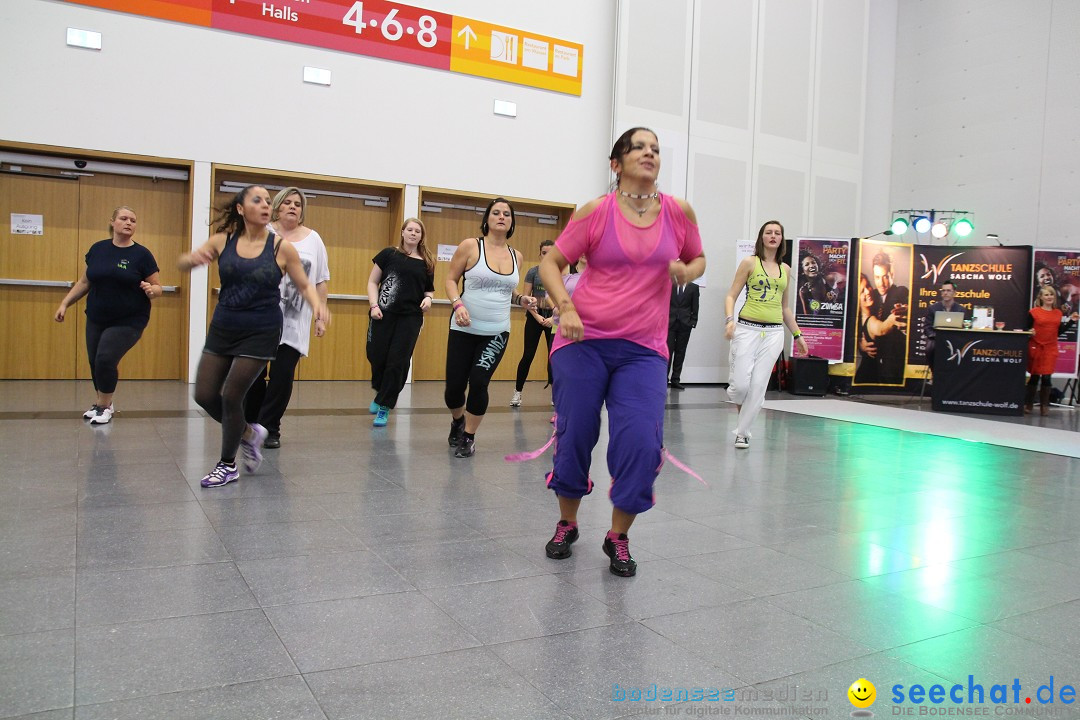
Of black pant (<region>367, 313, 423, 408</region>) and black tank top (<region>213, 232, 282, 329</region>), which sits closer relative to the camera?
black tank top (<region>213, 232, 282, 329</region>)

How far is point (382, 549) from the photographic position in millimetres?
3352

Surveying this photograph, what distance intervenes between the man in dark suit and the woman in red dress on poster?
4618mm

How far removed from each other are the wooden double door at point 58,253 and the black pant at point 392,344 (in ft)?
14.6

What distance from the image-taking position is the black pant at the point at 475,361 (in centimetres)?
554

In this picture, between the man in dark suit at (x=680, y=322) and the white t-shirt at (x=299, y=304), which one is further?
the man in dark suit at (x=680, y=322)

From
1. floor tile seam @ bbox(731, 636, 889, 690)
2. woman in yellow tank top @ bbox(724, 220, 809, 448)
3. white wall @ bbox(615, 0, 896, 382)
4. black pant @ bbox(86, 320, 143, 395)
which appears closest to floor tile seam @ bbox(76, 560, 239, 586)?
floor tile seam @ bbox(731, 636, 889, 690)

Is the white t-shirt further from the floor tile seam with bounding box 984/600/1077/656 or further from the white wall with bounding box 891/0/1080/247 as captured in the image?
the white wall with bounding box 891/0/1080/247

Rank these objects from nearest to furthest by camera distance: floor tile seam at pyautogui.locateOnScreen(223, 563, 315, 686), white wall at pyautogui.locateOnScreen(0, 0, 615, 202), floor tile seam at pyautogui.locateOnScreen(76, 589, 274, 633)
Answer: floor tile seam at pyautogui.locateOnScreen(223, 563, 315, 686)
floor tile seam at pyautogui.locateOnScreen(76, 589, 274, 633)
white wall at pyautogui.locateOnScreen(0, 0, 615, 202)

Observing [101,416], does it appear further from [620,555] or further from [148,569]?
[620,555]

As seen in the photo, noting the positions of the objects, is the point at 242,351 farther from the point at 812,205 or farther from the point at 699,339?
the point at 812,205

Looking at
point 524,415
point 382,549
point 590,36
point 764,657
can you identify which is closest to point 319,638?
point 382,549

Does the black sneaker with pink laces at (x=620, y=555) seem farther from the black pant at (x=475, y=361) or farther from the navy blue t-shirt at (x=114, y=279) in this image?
the navy blue t-shirt at (x=114, y=279)

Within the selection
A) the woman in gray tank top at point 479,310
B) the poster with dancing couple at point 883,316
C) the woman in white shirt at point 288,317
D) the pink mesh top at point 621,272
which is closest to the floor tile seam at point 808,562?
the pink mesh top at point 621,272

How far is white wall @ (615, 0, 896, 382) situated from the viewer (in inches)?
484
